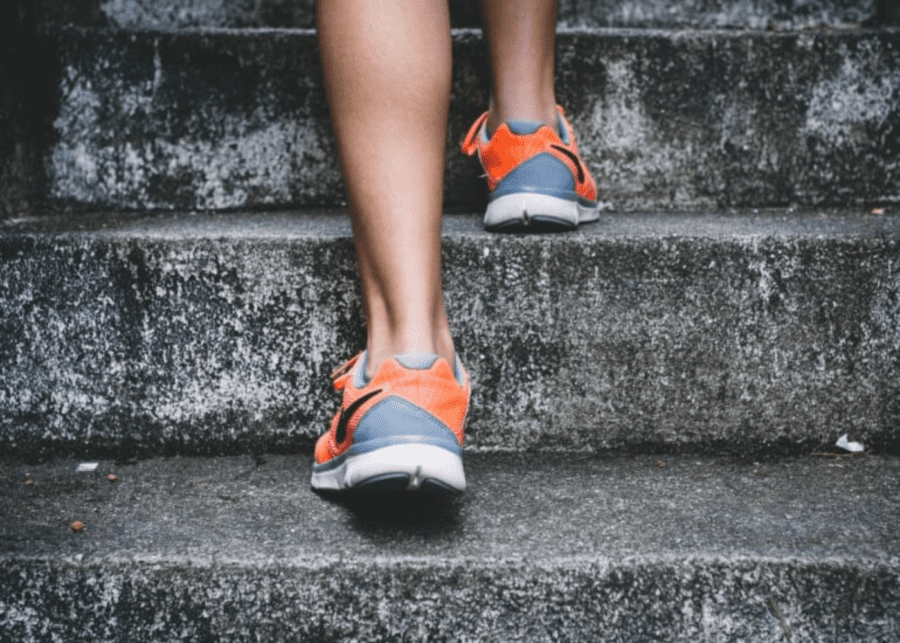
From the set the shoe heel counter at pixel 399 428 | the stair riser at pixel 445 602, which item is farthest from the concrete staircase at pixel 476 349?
the shoe heel counter at pixel 399 428

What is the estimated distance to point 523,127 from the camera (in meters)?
1.28

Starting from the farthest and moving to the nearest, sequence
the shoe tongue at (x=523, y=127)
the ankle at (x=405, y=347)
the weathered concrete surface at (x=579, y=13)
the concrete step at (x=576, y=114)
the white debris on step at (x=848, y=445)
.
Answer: the weathered concrete surface at (x=579, y=13), the concrete step at (x=576, y=114), the shoe tongue at (x=523, y=127), the white debris on step at (x=848, y=445), the ankle at (x=405, y=347)

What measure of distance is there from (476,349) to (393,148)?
0.33 m

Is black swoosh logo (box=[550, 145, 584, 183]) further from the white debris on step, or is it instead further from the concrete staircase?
the white debris on step

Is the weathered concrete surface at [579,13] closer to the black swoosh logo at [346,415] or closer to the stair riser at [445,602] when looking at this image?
the black swoosh logo at [346,415]

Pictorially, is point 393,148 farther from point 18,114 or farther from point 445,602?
point 18,114

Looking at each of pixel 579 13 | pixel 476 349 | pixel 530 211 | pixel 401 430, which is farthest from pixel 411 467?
pixel 579 13

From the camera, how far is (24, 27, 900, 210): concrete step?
144 centimetres

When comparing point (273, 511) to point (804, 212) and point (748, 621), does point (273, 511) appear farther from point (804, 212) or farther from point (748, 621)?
point (804, 212)

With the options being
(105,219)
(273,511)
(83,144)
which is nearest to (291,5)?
(83,144)

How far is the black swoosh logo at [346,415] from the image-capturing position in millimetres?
968

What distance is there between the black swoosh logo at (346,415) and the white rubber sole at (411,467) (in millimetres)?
61

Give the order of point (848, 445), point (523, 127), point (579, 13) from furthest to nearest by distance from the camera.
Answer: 1. point (579, 13)
2. point (523, 127)
3. point (848, 445)

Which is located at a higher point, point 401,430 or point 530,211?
point 530,211
